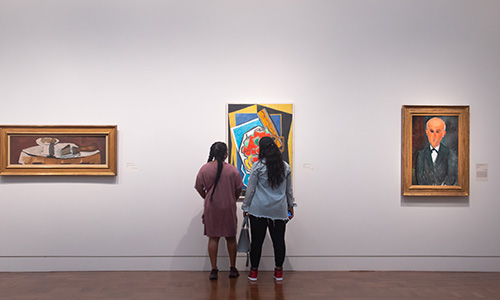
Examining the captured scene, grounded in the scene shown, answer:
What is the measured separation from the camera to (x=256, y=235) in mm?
5371

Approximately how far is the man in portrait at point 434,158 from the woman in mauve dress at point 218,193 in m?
2.81

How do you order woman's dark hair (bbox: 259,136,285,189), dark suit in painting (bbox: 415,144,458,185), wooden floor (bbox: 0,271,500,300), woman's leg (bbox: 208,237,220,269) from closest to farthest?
wooden floor (bbox: 0,271,500,300)
woman's dark hair (bbox: 259,136,285,189)
woman's leg (bbox: 208,237,220,269)
dark suit in painting (bbox: 415,144,458,185)

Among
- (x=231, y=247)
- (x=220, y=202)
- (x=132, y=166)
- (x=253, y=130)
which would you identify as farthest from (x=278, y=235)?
(x=132, y=166)

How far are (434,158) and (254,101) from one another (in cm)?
289

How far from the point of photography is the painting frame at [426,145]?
608 centimetres

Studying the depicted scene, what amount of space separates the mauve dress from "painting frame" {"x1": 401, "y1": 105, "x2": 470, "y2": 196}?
266 cm

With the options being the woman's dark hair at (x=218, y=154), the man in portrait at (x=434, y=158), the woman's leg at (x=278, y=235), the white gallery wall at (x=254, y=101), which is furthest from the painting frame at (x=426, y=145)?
the woman's dark hair at (x=218, y=154)

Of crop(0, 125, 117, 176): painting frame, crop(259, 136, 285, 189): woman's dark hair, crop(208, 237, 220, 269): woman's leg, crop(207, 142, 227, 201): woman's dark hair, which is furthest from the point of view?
crop(0, 125, 117, 176): painting frame

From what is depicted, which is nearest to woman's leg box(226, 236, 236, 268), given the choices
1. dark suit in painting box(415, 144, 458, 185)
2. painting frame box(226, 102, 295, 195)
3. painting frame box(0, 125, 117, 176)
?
painting frame box(226, 102, 295, 195)

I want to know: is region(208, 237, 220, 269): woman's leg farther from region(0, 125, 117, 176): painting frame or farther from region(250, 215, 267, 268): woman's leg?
region(0, 125, 117, 176): painting frame

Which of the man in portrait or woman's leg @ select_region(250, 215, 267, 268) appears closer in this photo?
woman's leg @ select_region(250, 215, 267, 268)

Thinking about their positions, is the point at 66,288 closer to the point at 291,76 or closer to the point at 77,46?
the point at 77,46

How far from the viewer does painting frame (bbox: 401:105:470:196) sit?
19.9 ft

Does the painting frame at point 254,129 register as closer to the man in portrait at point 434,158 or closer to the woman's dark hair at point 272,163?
the woman's dark hair at point 272,163
